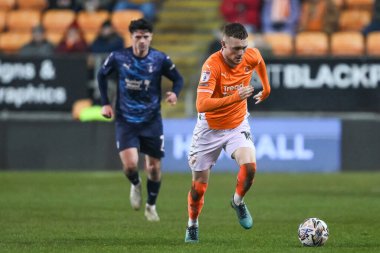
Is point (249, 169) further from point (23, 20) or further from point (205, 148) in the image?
point (23, 20)

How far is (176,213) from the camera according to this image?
50.1ft

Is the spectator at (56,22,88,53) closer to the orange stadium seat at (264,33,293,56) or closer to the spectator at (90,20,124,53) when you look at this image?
the spectator at (90,20,124,53)

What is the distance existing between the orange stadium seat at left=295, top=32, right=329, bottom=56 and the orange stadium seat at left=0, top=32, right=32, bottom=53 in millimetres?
6309

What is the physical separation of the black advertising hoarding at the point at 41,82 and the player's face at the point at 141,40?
27.6 feet

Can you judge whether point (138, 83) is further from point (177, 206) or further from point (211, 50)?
point (211, 50)

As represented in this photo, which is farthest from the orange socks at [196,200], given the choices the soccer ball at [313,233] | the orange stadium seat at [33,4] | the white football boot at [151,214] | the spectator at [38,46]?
the orange stadium seat at [33,4]

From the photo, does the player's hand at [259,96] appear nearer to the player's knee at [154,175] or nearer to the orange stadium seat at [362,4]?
the player's knee at [154,175]

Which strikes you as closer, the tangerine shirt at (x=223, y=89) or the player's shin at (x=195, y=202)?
the tangerine shirt at (x=223, y=89)

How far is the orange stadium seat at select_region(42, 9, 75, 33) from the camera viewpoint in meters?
26.7

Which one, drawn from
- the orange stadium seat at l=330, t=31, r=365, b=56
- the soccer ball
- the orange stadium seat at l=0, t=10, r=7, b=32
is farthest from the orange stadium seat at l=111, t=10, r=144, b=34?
the soccer ball

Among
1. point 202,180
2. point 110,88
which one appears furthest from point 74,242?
point 110,88

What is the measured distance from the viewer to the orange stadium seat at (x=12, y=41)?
25.9m

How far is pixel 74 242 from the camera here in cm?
1169

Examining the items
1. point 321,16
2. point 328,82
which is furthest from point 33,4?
point 328,82
